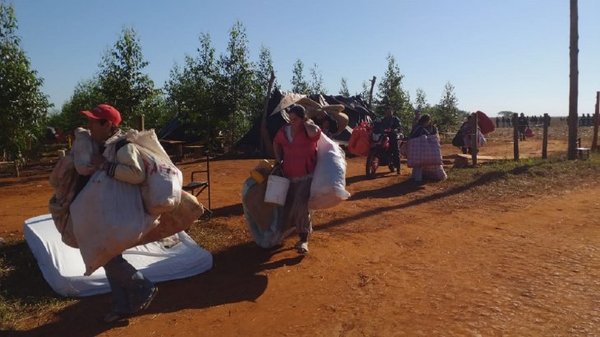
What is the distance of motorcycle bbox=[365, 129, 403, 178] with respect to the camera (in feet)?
38.3

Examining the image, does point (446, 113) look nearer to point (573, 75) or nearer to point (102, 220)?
point (573, 75)

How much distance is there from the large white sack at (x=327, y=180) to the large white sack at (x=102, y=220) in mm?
2081

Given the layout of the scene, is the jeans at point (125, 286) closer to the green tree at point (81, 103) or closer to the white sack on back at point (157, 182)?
the white sack on back at point (157, 182)

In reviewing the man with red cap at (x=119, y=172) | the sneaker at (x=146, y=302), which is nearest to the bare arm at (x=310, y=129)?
the man with red cap at (x=119, y=172)

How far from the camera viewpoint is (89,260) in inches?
137

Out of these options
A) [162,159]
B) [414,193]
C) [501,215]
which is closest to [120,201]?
[162,159]

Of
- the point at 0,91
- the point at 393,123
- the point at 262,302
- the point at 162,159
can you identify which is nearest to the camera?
the point at 162,159

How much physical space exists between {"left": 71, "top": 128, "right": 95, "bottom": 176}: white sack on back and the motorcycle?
8.59 meters

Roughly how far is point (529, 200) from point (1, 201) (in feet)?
32.0

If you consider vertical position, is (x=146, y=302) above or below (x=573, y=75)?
below

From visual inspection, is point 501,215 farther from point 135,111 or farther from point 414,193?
point 135,111

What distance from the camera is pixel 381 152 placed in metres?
12.0

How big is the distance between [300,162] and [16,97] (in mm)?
7997

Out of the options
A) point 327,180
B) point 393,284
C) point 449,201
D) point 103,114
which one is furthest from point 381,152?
point 103,114
